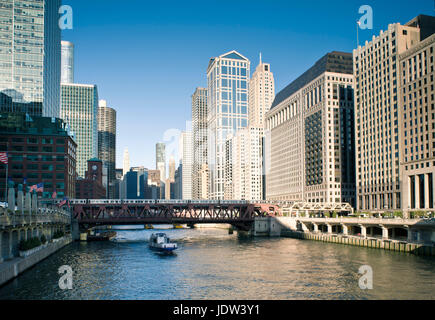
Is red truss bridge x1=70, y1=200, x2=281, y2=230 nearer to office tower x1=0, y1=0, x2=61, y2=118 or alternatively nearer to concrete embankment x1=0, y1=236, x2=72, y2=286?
concrete embankment x1=0, y1=236, x2=72, y2=286

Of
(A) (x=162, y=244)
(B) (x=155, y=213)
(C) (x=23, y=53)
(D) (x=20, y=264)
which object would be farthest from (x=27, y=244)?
(C) (x=23, y=53)

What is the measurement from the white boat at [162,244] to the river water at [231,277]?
3173mm

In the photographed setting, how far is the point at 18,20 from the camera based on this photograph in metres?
184

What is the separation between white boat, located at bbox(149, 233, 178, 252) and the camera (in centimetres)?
9032

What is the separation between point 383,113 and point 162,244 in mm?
99922

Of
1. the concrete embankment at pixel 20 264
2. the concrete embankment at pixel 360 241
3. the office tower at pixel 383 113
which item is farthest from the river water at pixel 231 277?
the office tower at pixel 383 113

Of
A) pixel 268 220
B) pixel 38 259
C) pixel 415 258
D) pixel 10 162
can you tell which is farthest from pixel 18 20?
pixel 415 258

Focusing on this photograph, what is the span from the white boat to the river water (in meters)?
3.17

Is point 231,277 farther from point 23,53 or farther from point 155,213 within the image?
point 23,53

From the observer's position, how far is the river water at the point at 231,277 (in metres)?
47.8

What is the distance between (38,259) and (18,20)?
14646 cm

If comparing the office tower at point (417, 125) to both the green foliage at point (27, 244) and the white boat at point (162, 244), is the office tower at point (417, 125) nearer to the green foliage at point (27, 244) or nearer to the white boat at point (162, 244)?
the white boat at point (162, 244)

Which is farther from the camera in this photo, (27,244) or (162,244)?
(162,244)

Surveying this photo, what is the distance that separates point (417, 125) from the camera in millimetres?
135875
